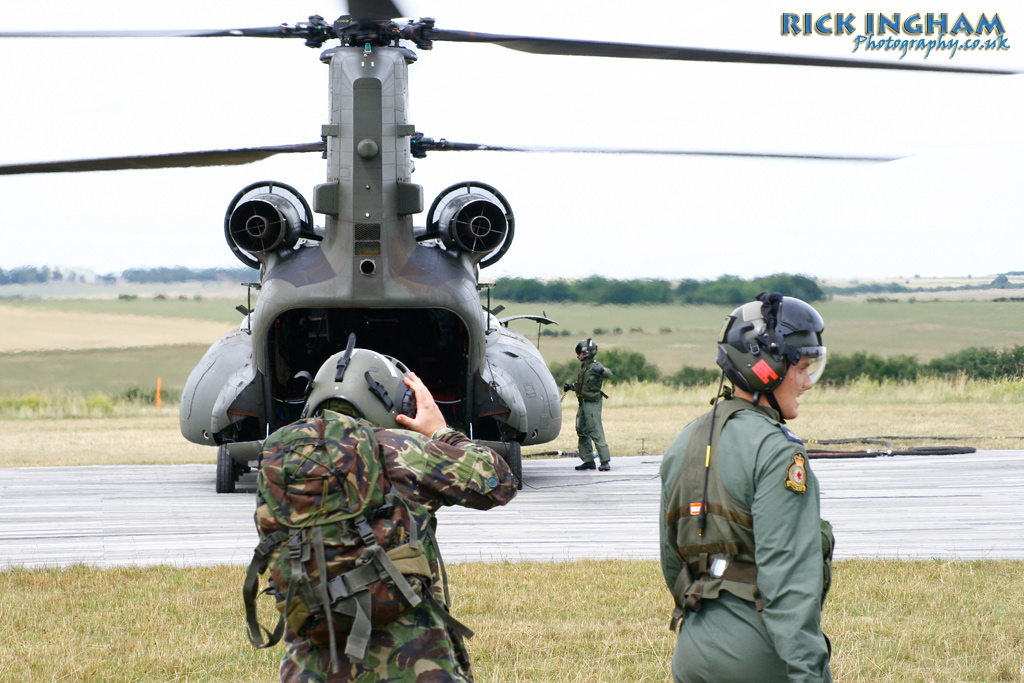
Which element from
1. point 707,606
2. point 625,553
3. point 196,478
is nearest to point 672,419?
point 196,478

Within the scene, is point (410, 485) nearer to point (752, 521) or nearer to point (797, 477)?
point (752, 521)

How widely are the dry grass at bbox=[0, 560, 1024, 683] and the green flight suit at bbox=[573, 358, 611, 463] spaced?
23.4 feet

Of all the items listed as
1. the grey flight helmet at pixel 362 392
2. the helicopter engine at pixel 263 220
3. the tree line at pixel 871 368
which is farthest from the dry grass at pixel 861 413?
the grey flight helmet at pixel 362 392

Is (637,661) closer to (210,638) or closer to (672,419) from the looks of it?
(210,638)

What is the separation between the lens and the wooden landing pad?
9195mm

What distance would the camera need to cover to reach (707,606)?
3.13m

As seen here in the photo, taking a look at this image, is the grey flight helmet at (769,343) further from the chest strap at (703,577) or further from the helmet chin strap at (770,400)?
the chest strap at (703,577)

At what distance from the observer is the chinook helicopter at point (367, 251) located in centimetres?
1027

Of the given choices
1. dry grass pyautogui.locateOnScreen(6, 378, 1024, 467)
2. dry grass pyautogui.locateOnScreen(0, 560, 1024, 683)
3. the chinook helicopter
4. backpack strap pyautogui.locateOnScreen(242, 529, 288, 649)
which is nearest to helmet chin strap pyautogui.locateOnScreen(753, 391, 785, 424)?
backpack strap pyautogui.locateOnScreen(242, 529, 288, 649)

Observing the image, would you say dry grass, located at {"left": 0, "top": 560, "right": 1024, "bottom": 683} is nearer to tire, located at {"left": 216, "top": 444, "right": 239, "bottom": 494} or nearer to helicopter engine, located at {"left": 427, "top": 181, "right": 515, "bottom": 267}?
helicopter engine, located at {"left": 427, "top": 181, "right": 515, "bottom": 267}

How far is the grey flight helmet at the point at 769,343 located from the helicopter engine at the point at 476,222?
8202 millimetres

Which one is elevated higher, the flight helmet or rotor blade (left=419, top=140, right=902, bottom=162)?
rotor blade (left=419, top=140, right=902, bottom=162)

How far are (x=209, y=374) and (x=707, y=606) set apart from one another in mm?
10931

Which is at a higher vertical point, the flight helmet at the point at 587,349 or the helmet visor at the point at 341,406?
the helmet visor at the point at 341,406
